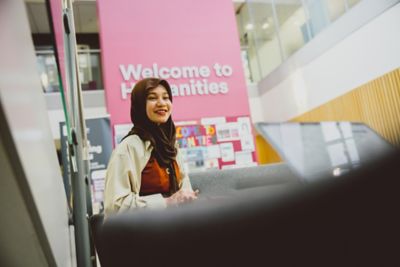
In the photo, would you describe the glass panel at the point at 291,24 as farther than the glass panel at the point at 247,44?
No

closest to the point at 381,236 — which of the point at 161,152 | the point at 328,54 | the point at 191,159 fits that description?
the point at 161,152

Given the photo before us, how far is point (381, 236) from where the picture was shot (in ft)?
0.78

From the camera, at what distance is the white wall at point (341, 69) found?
16.0 feet

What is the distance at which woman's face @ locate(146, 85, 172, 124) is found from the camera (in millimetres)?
1512

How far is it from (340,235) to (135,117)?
1.34 m

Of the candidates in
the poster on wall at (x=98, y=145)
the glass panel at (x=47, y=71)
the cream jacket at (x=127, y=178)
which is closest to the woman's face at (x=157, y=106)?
the cream jacket at (x=127, y=178)

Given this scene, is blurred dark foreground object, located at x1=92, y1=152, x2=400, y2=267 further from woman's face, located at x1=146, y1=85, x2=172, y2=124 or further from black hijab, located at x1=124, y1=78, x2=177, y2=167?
woman's face, located at x1=146, y1=85, x2=172, y2=124

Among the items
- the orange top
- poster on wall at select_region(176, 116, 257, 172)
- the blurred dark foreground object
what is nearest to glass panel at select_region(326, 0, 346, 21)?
poster on wall at select_region(176, 116, 257, 172)

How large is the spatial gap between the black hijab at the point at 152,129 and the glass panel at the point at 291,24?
6.64 meters

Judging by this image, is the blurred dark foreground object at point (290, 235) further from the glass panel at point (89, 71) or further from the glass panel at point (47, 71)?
the glass panel at point (89, 71)

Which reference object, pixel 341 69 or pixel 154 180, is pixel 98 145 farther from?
pixel 341 69

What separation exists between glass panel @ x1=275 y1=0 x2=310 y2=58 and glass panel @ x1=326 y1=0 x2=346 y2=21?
1032mm

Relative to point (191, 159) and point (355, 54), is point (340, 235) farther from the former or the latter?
point (355, 54)

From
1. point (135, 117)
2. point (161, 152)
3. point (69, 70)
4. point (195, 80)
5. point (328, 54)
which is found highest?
point (328, 54)
